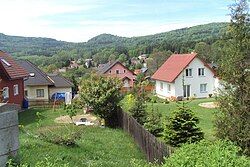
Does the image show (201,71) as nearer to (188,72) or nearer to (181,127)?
(188,72)

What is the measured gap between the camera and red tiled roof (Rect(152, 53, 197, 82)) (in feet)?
155

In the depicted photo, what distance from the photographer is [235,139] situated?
12992 millimetres

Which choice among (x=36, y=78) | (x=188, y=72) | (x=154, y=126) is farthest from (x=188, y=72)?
(x=154, y=126)

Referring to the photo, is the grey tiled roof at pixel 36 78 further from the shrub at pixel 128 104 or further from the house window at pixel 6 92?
the shrub at pixel 128 104

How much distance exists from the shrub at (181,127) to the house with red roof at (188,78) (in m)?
30.4

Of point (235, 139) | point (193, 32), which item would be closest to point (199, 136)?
point (235, 139)

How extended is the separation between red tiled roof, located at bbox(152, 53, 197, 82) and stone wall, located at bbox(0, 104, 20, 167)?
4056 centimetres

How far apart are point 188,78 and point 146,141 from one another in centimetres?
3462

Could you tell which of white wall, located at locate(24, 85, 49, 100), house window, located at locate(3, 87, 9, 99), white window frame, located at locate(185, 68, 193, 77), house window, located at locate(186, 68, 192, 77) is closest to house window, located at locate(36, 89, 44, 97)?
white wall, located at locate(24, 85, 49, 100)

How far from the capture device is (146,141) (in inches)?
563

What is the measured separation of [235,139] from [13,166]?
8.44 m

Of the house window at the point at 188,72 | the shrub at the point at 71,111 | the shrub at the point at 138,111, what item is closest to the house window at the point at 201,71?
the house window at the point at 188,72

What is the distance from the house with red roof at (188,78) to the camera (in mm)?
47125

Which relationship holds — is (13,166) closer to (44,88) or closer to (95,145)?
(95,145)
